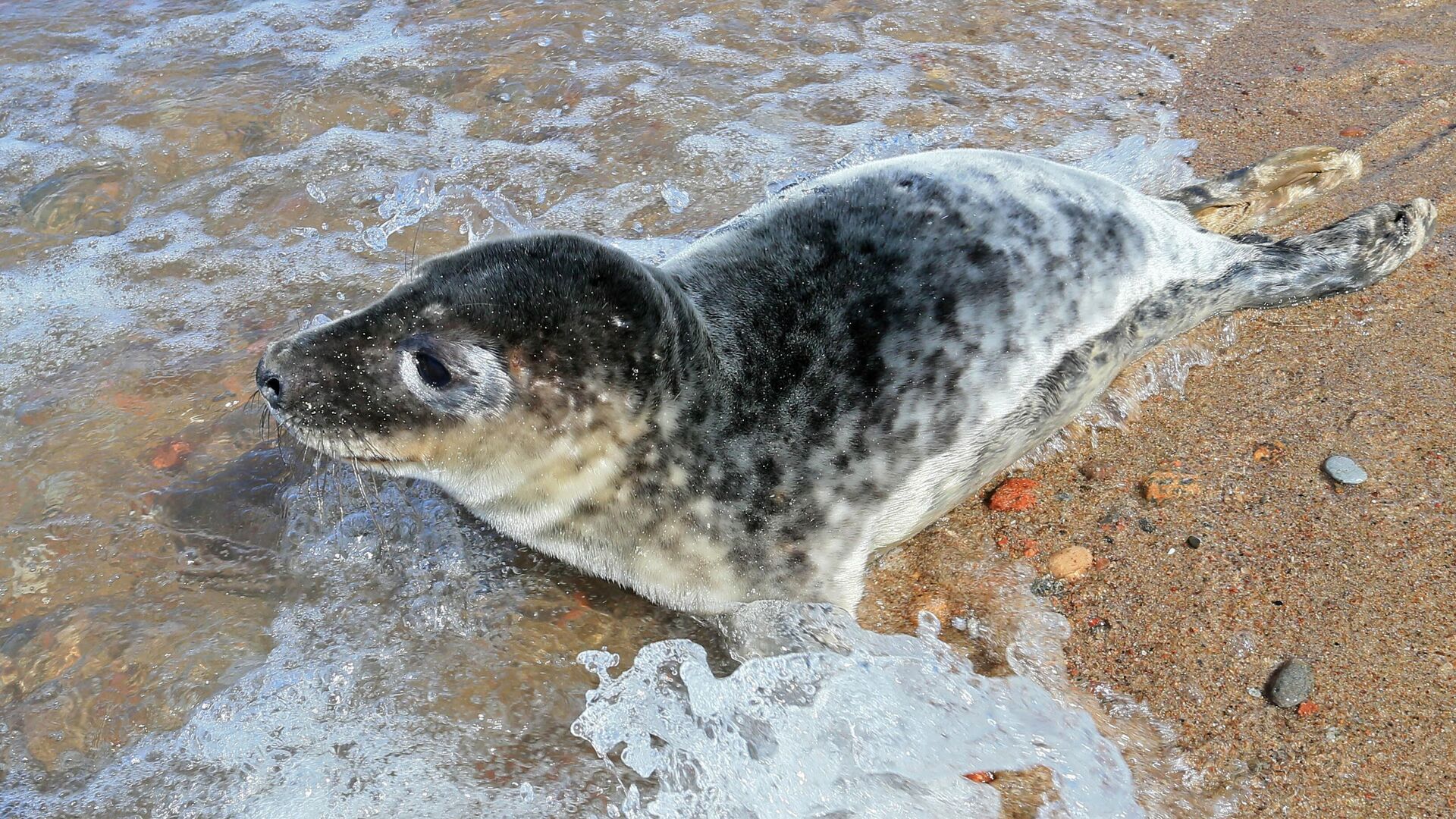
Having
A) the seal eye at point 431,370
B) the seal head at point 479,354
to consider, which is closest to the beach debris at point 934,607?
the seal head at point 479,354

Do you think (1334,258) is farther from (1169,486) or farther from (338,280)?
(338,280)

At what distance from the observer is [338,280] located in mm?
4070

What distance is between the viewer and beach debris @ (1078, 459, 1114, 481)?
321 cm

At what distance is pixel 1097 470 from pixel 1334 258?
Result: 4.01ft

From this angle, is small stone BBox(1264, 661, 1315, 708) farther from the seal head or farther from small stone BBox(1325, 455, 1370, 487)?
the seal head

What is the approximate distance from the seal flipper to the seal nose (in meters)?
2.97

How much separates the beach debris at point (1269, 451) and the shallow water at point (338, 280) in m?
0.92

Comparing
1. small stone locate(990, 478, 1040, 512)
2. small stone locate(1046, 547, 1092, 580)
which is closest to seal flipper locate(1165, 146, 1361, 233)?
small stone locate(990, 478, 1040, 512)

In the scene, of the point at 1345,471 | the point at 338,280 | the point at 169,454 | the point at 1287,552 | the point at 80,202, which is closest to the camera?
the point at 1287,552

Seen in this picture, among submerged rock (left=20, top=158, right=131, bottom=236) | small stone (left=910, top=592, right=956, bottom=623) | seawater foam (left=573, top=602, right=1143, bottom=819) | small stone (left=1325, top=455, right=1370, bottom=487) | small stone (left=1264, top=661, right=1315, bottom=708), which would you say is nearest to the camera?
seawater foam (left=573, top=602, right=1143, bottom=819)

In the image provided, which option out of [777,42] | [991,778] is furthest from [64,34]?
[991,778]

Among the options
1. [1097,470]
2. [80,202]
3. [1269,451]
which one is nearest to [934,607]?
[1097,470]

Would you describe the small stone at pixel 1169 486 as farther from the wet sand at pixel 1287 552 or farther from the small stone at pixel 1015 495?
the small stone at pixel 1015 495

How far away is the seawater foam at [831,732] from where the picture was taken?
2.34 m
